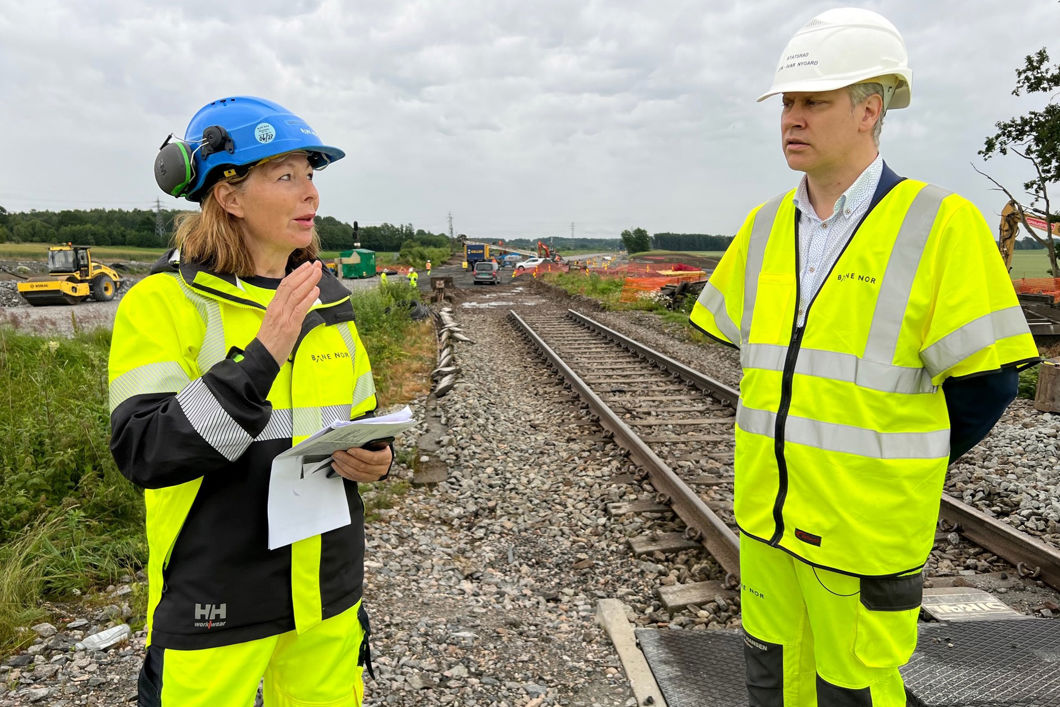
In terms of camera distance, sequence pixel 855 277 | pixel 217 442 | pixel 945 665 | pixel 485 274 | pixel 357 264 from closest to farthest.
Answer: pixel 217 442 < pixel 855 277 < pixel 945 665 < pixel 485 274 < pixel 357 264

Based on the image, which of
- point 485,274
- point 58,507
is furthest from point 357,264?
point 58,507

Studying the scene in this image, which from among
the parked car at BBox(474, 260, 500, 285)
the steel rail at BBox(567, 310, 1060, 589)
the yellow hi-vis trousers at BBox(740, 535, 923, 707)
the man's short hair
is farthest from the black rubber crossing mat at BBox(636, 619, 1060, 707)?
the parked car at BBox(474, 260, 500, 285)

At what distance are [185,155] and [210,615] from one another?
45.3 inches

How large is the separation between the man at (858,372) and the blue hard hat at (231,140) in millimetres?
1363

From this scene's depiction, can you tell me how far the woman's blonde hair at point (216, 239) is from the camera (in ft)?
5.41

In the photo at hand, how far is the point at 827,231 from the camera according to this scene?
1.94 metres

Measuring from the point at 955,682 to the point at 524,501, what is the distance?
10.5 feet

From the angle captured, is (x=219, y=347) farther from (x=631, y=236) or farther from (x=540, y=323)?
(x=631, y=236)

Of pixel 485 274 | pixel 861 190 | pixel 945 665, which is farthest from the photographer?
pixel 485 274

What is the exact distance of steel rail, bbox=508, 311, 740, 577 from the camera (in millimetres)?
4039

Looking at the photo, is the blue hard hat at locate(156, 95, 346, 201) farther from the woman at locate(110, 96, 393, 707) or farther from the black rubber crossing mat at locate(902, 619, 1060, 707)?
the black rubber crossing mat at locate(902, 619, 1060, 707)

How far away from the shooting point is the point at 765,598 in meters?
1.99

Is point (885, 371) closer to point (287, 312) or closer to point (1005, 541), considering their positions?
point (287, 312)

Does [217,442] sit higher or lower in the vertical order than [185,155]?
lower
